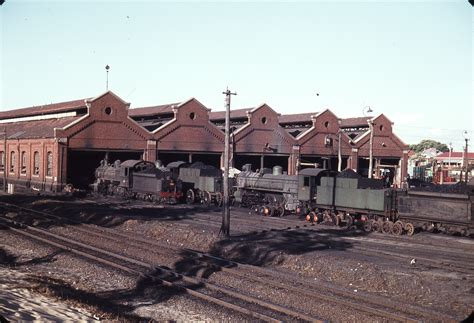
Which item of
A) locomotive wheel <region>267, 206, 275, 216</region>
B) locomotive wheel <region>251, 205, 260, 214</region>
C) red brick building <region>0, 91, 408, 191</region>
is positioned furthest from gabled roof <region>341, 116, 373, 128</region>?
locomotive wheel <region>267, 206, 275, 216</region>

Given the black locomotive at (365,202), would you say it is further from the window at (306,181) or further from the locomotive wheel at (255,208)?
the locomotive wheel at (255,208)

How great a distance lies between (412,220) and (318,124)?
3443cm

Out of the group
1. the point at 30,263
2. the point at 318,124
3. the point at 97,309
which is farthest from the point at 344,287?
the point at 318,124

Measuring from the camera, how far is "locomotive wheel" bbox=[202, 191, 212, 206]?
126 ft

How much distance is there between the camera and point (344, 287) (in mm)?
14562

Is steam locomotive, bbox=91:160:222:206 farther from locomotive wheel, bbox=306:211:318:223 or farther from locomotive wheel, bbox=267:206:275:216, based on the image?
locomotive wheel, bbox=306:211:318:223

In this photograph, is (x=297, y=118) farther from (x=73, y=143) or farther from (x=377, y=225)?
(x=377, y=225)

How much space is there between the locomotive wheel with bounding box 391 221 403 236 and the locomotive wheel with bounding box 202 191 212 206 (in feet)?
53.3

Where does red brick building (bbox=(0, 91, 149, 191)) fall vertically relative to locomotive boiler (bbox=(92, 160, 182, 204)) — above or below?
above

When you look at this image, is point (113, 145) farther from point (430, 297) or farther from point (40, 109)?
point (430, 297)

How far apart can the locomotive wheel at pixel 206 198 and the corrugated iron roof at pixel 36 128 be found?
16.8 meters

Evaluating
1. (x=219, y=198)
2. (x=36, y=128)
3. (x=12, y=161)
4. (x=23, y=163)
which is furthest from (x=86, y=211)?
(x=12, y=161)

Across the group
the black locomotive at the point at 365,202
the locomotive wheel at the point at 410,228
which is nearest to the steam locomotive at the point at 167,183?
the black locomotive at the point at 365,202

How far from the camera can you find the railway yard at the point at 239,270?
12266 millimetres
